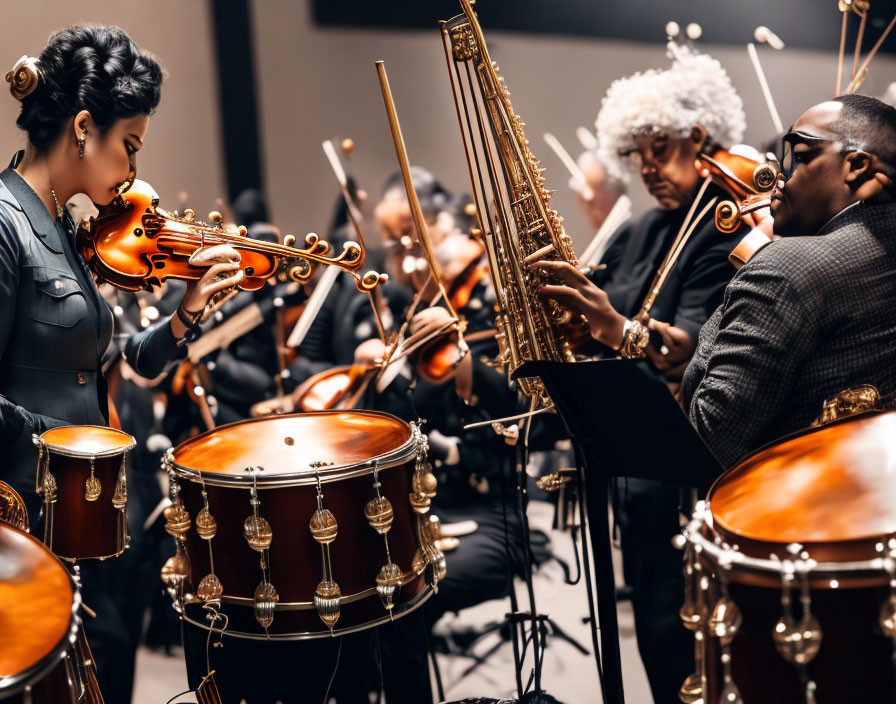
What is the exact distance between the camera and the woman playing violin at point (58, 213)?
6.07ft

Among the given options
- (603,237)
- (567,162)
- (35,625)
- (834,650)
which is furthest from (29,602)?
(567,162)

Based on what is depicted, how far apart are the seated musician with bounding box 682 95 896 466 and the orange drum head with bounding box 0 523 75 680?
1.10 m

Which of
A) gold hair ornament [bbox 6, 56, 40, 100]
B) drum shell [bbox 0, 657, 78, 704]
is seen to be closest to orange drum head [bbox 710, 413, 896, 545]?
drum shell [bbox 0, 657, 78, 704]

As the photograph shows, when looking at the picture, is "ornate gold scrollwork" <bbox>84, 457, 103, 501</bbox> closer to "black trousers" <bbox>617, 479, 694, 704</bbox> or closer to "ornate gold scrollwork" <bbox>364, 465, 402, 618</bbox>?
"ornate gold scrollwork" <bbox>364, 465, 402, 618</bbox>

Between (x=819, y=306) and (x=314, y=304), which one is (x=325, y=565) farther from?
(x=314, y=304)

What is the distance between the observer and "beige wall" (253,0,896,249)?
198 inches

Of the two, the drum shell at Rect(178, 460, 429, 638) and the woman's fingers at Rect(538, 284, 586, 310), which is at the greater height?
the woman's fingers at Rect(538, 284, 586, 310)

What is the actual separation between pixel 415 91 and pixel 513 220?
12.3 ft

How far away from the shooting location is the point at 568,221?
5.22 metres

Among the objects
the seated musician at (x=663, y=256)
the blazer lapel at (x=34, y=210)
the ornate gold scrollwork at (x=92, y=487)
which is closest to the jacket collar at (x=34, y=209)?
the blazer lapel at (x=34, y=210)

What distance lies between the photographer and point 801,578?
3.64 ft

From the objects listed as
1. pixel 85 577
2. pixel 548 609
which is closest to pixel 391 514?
pixel 85 577

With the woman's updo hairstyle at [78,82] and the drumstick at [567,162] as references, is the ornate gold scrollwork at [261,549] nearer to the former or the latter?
the woman's updo hairstyle at [78,82]

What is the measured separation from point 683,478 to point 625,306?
1415mm
